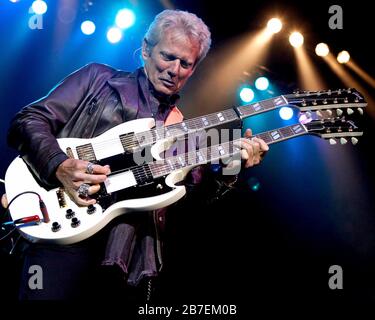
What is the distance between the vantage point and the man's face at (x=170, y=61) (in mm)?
2752

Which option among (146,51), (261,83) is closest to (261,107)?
(146,51)

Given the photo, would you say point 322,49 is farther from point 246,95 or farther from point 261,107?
point 261,107

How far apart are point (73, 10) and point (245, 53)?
2.11 metres

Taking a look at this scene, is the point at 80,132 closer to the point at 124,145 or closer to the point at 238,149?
the point at 124,145

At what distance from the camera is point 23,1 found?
12.1ft

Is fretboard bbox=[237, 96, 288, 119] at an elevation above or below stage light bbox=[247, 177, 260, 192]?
above

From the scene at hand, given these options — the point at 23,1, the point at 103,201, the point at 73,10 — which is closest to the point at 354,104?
the point at 103,201

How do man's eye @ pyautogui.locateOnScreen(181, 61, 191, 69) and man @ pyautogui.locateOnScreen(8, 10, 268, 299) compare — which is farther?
man's eye @ pyautogui.locateOnScreen(181, 61, 191, 69)

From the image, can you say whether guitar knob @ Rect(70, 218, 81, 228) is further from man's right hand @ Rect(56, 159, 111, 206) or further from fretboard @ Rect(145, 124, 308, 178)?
fretboard @ Rect(145, 124, 308, 178)

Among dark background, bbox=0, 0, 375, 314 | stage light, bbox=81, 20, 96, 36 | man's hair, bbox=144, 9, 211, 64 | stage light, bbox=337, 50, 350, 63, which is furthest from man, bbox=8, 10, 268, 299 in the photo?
stage light, bbox=337, 50, 350, 63

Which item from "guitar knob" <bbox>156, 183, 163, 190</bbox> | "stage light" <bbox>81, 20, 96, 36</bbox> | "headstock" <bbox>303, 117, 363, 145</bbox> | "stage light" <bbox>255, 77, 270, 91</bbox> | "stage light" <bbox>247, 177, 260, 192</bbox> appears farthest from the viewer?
"stage light" <bbox>247, 177, 260, 192</bbox>

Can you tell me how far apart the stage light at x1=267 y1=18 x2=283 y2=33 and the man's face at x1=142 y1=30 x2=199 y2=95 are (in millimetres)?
1703

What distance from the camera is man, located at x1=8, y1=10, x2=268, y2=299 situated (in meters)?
Answer: 2.14

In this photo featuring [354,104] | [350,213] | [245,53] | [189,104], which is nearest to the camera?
[354,104]
